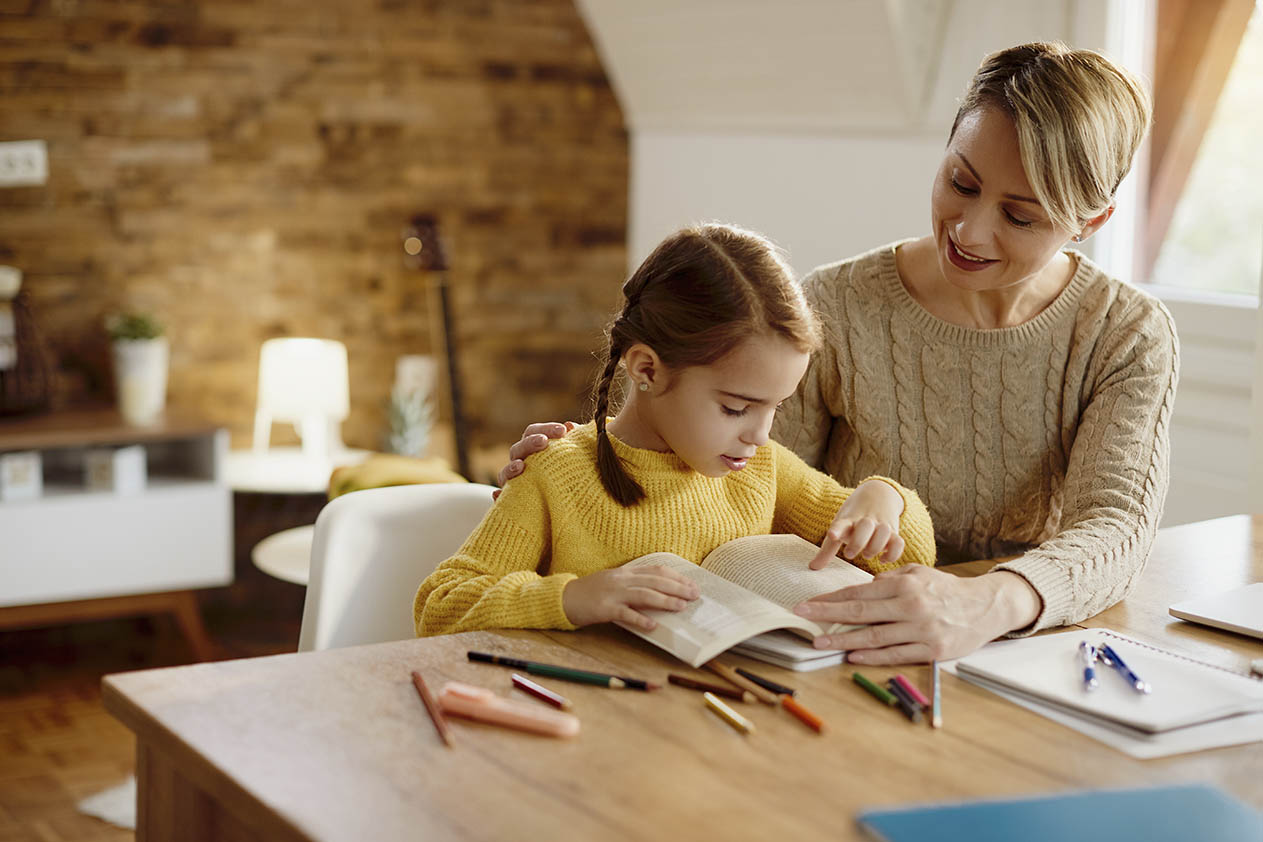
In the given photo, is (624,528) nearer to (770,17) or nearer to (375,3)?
(770,17)

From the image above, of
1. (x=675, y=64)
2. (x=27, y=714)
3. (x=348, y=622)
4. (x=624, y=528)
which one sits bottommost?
(x=27, y=714)

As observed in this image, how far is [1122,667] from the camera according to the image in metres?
1.20

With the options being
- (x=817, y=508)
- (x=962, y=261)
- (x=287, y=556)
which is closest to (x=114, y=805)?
(x=287, y=556)

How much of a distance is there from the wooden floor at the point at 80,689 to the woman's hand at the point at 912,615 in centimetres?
179

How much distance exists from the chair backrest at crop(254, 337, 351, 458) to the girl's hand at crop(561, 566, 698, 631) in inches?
95.0

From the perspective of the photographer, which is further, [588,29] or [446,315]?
[588,29]

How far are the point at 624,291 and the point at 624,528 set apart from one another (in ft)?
0.86

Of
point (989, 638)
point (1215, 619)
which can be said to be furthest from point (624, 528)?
point (1215, 619)

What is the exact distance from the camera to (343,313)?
3.89 metres

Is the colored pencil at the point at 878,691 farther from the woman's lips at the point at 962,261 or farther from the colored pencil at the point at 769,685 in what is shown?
the woman's lips at the point at 962,261

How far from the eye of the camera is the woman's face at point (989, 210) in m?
1.57

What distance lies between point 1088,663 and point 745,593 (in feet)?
1.02

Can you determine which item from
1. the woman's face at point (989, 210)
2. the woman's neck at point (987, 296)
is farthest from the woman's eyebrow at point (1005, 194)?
the woman's neck at point (987, 296)

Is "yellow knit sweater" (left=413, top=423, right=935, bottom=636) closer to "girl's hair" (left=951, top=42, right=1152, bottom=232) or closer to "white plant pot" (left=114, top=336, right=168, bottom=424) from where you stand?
"girl's hair" (left=951, top=42, right=1152, bottom=232)
